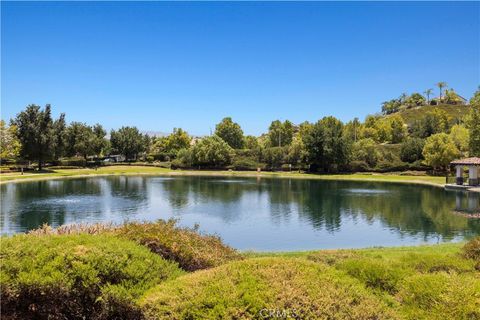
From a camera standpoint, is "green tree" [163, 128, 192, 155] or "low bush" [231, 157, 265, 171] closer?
"low bush" [231, 157, 265, 171]

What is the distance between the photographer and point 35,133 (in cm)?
7212

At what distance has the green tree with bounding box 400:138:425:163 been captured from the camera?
7800cm

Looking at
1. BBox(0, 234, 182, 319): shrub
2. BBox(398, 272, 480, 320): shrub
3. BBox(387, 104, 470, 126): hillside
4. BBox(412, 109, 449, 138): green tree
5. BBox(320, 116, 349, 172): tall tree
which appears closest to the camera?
BBox(398, 272, 480, 320): shrub

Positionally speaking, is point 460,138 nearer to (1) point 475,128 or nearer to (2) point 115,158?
(1) point 475,128

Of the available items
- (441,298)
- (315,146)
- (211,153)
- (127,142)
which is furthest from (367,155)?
(441,298)

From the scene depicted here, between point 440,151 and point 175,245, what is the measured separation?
69601 mm

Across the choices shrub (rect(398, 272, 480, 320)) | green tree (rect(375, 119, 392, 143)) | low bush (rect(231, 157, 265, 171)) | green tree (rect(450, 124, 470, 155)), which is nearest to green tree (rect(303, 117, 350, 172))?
low bush (rect(231, 157, 265, 171))

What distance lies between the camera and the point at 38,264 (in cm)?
543

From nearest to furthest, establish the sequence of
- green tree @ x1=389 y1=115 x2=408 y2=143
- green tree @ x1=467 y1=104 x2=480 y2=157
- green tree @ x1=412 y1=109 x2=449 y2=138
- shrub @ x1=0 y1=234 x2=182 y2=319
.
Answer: shrub @ x1=0 y1=234 x2=182 y2=319
green tree @ x1=467 y1=104 x2=480 y2=157
green tree @ x1=412 y1=109 x2=449 y2=138
green tree @ x1=389 y1=115 x2=408 y2=143

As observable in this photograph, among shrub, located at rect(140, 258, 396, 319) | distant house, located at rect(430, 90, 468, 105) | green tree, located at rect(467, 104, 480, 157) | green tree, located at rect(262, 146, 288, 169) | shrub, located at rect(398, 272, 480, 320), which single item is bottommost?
shrub, located at rect(398, 272, 480, 320)

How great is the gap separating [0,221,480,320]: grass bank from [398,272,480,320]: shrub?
0.01 meters

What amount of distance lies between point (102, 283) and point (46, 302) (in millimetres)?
784

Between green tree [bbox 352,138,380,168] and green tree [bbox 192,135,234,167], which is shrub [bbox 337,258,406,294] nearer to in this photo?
green tree [bbox 352,138,380,168]

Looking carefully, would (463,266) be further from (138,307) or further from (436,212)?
(436,212)
